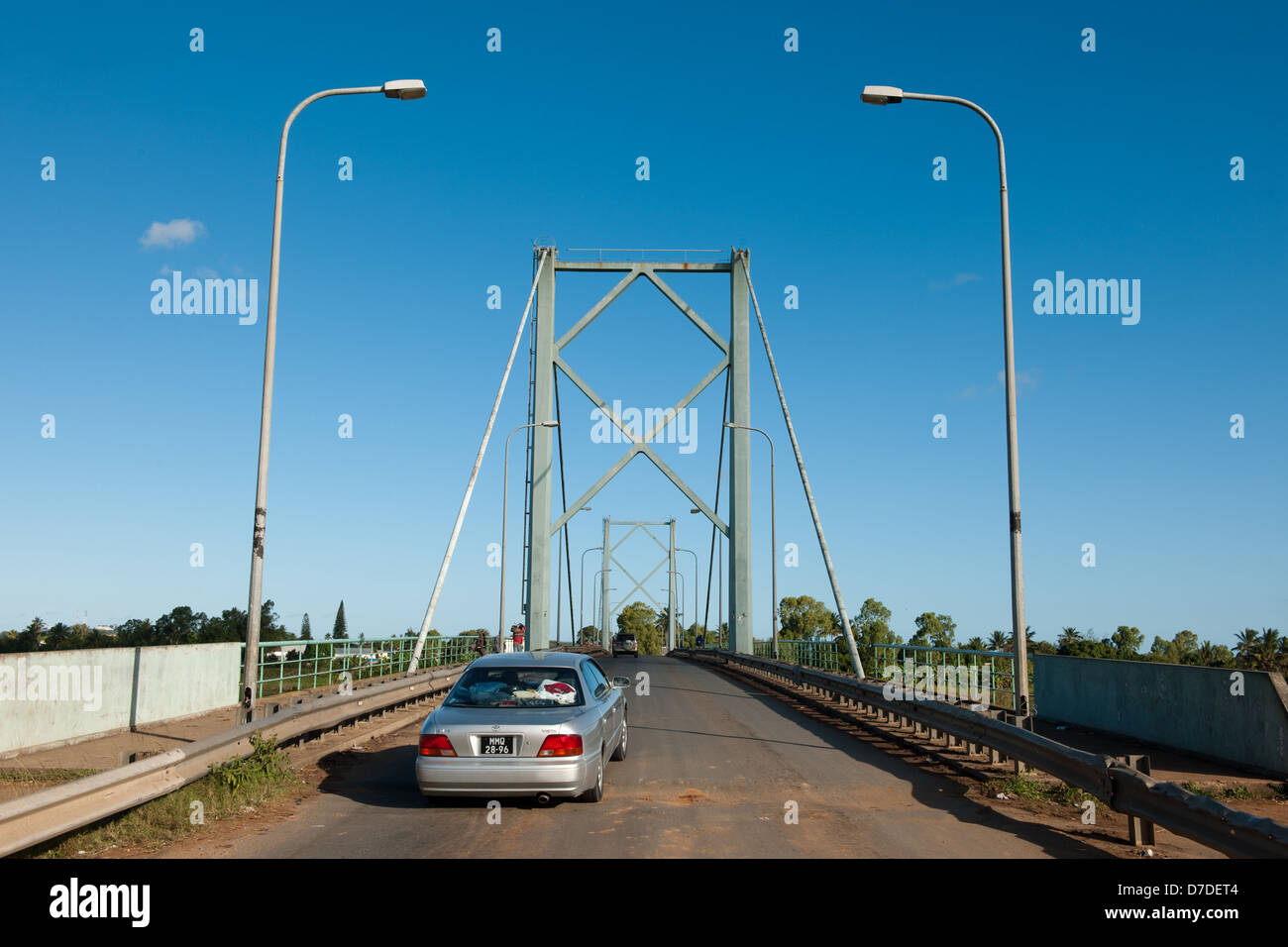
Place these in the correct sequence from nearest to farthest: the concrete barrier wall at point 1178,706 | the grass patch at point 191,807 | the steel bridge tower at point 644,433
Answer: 1. the grass patch at point 191,807
2. the concrete barrier wall at point 1178,706
3. the steel bridge tower at point 644,433

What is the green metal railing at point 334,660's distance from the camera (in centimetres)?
1761

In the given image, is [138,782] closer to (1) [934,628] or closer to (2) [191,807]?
(2) [191,807]

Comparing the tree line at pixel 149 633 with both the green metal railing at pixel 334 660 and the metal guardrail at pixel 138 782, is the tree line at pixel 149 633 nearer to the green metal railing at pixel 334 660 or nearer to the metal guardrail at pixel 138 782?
the green metal railing at pixel 334 660

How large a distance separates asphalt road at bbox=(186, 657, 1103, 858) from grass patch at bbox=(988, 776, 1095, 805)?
1.64ft

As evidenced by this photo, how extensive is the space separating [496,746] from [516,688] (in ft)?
3.18

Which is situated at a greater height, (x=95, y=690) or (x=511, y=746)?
(x=511, y=746)

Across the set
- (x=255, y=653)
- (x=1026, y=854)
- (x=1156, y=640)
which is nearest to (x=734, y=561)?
(x=255, y=653)

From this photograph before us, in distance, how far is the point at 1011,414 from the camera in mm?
12227

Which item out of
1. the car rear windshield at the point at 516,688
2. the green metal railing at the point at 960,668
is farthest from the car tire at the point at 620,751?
the green metal railing at the point at 960,668

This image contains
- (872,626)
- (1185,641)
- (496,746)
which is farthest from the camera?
(872,626)

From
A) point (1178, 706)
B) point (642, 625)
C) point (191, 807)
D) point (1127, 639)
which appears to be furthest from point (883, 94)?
point (642, 625)
